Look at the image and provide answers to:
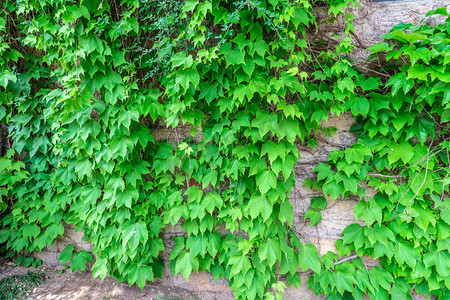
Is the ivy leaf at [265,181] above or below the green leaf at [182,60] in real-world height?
below

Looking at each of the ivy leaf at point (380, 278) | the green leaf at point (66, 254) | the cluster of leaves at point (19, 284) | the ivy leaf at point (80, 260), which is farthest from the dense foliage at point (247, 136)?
the cluster of leaves at point (19, 284)

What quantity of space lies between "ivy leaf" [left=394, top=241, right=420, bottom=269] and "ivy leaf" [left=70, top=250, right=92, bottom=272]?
9.24 ft

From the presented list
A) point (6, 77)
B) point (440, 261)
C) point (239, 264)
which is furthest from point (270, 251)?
point (6, 77)

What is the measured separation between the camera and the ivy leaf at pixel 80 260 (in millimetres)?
2574

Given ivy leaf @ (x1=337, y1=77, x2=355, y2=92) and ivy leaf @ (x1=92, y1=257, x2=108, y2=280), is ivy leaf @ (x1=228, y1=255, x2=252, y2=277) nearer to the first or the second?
ivy leaf @ (x1=92, y1=257, x2=108, y2=280)

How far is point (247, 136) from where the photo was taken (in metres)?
1.94

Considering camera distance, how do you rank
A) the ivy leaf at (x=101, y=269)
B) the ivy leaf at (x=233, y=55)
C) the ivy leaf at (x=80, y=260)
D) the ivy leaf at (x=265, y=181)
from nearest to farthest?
1. the ivy leaf at (x=233, y=55)
2. the ivy leaf at (x=265, y=181)
3. the ivy leaf at (x=101, y=269)
4. the ivy leaf at (x=80, y=260)

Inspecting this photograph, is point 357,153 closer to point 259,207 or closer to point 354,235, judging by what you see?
point 354,235

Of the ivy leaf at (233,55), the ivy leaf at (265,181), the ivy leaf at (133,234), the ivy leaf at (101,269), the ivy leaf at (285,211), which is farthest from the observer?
the ivy leaf at (101,269)

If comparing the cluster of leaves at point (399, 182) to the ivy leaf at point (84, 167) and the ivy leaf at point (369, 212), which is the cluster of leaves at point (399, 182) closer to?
the ivy leaf at point (369, 212)

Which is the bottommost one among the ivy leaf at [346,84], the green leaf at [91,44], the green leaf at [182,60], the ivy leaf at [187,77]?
the ivy leaf at [346,84]

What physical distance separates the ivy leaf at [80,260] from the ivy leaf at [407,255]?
111 inches

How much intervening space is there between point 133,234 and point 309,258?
149 centimetres

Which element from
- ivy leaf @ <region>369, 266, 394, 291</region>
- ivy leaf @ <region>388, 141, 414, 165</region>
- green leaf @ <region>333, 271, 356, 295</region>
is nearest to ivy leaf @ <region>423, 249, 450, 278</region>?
ivy leaf @ <region>369, 266, 394, 291</region>
